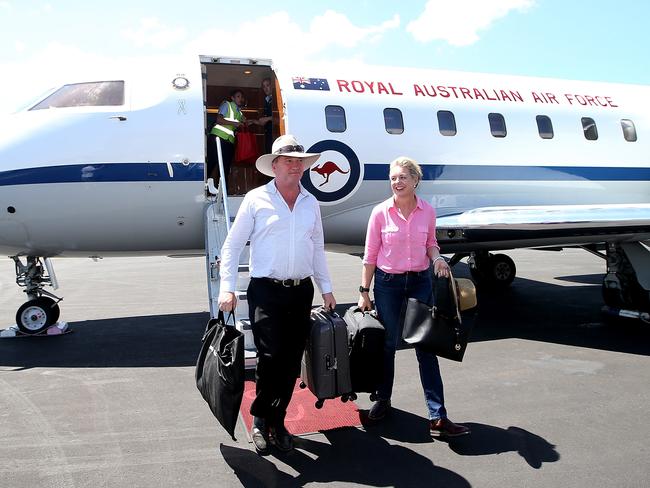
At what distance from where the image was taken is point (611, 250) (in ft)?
24.9

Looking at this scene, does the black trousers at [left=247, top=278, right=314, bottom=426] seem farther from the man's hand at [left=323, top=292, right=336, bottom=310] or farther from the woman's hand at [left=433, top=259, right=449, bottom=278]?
the woman's hand at [left=433, top=259, right=449, bottom=278]

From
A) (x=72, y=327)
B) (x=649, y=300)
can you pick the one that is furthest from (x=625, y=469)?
(x=72, y=327)

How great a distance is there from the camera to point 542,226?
21.8 feet

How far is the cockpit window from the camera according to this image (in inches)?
257

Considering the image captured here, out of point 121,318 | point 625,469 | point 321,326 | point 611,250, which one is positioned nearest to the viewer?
point 625,469

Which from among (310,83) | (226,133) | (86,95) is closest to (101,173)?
(86,95)

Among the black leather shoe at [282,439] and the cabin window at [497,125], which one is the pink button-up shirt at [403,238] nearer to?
the black leather shoe at [282,439]

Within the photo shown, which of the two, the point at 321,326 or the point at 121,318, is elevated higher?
the point at 321,326

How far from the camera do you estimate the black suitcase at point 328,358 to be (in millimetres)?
3695

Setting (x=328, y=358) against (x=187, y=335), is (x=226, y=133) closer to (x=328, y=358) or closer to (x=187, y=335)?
(x=187, y=335)

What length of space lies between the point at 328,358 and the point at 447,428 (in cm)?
102

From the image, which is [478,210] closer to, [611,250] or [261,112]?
[611,250]

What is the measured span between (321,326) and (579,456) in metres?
1.86

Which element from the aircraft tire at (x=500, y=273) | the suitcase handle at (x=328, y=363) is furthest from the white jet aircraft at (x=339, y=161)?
the aircraft tire at (x=500, y=273)
